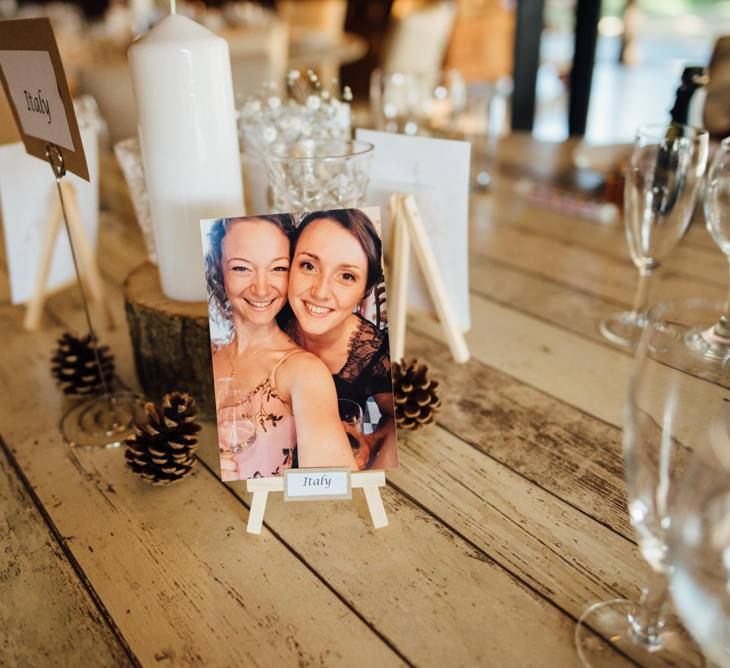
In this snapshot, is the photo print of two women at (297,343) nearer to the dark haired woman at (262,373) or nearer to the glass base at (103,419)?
the dark haired woman at (262,373)

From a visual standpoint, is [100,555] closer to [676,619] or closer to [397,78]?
[676,619]

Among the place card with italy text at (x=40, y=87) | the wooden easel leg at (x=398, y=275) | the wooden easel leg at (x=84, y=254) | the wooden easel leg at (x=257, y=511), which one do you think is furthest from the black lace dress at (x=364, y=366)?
the wooden easel leg at (x=84, y=254)

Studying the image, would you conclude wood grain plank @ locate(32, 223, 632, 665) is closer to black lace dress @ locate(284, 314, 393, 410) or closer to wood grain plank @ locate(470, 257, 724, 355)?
black lace dress @ locate(284, 314, 393, 410)

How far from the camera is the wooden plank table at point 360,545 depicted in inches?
23.8

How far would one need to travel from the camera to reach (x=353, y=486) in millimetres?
711

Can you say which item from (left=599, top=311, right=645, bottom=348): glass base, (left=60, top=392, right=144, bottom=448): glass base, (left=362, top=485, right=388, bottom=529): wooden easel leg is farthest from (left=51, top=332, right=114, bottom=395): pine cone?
(left=599, top=311, right=645, bottom=348): glass base

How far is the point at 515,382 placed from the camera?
99cm

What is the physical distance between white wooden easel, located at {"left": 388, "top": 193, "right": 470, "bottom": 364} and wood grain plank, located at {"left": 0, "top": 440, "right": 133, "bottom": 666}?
49cm

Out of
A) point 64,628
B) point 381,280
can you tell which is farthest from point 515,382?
point 64,628

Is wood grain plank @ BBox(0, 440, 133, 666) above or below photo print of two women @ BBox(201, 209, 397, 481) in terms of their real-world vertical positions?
below

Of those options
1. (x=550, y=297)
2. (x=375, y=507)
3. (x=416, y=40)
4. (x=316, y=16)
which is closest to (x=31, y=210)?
(x=375, y=507)

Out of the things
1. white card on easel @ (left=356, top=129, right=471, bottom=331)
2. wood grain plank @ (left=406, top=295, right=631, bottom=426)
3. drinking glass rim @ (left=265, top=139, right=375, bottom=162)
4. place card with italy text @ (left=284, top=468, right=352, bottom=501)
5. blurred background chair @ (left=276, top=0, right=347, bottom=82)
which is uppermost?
blurred background chair @ (left=276, top=0, right=347, bottom=82)

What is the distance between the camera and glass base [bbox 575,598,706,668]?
565mm

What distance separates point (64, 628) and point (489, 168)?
1.46 metres
